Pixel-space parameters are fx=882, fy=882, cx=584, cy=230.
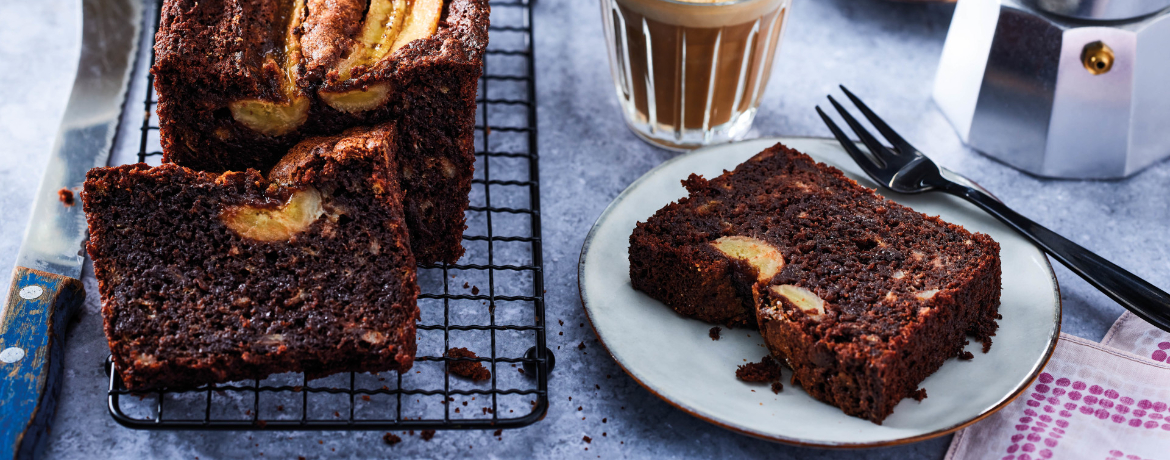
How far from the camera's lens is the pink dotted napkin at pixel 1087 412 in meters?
1.96

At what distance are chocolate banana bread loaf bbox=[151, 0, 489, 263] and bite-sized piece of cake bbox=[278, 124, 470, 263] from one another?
0.03 metres

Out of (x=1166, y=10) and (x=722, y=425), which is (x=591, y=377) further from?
(x=1166, y=10)

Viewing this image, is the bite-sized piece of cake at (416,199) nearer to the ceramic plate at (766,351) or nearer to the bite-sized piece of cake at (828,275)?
the ceramic plate at (766,351)

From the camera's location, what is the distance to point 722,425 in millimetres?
1864

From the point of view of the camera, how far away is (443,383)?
7.07 ft

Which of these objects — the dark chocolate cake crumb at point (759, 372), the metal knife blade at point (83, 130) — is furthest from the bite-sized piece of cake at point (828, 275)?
the metal knife blade at point (83, 130)

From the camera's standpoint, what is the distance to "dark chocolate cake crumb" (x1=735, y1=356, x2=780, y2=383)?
2.02 meters

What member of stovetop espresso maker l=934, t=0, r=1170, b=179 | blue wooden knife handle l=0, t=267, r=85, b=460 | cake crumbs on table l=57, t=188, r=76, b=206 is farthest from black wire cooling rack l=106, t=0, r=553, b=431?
stovetop espresso maker l=934, t=0, r=1170, b=179

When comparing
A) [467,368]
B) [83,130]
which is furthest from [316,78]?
[83,130]

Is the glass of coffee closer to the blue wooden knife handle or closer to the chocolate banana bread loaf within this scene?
the chocolate banana bread loaf

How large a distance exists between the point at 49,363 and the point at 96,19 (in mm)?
1481

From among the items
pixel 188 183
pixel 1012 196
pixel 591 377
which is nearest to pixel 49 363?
pixel 188 183

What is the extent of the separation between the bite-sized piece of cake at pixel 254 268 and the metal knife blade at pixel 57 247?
26cm

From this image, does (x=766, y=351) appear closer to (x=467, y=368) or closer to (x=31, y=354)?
(x=467, y=368)
